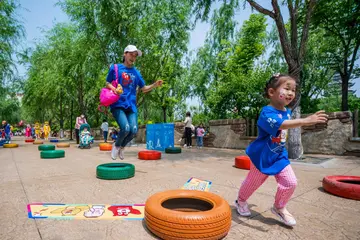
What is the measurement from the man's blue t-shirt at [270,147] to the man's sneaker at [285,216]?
454mm

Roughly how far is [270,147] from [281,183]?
1.33 ft

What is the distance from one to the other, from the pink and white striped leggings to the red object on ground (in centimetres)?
178

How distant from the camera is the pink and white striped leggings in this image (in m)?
2.41

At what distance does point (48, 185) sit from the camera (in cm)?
407

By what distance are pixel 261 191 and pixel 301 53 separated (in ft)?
20.1

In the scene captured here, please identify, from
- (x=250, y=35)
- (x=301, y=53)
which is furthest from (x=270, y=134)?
(x=250, y=35)

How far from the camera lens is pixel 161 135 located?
1220 cm

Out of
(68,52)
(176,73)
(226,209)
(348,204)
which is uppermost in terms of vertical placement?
(68,52)

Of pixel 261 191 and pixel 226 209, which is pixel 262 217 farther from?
pixel 261 191

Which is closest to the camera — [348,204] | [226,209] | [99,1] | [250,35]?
[226,209]

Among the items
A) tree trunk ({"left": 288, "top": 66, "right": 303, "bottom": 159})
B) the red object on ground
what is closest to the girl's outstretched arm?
the red object on ground

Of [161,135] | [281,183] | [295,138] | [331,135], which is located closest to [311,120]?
[281,183]

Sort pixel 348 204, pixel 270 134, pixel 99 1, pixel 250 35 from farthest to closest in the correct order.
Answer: pixel 250 35 < pixel 99 1 < pixel 348 204 < pixel 270 134

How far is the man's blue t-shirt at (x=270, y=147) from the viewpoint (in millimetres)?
2412
